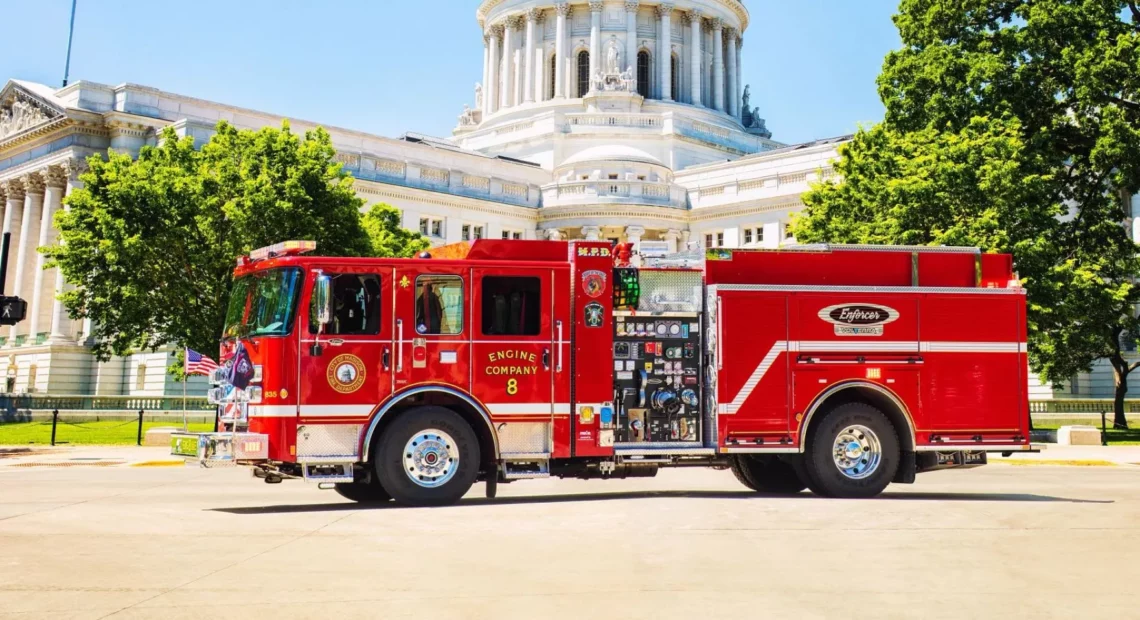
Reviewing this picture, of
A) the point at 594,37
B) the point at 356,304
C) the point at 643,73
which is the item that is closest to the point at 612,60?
the point at 594,37

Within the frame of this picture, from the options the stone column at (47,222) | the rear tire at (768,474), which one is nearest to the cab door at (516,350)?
the rear tire at (768,474)

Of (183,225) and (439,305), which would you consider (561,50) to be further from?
(439,305)

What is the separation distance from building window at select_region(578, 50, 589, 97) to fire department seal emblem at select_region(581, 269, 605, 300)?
89.4m

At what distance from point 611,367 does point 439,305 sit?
2.35 metres

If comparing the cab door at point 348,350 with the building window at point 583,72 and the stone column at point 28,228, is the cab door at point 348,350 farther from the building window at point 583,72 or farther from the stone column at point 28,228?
the building window at point 583,72

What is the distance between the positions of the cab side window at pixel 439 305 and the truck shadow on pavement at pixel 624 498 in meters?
2.17

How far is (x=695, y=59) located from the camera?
335 feet

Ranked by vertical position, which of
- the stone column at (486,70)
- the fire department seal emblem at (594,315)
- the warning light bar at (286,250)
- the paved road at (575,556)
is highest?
the stone column at (486,70)

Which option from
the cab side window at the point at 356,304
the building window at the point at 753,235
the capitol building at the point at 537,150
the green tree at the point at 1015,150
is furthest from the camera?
the building window at the point at 753,235

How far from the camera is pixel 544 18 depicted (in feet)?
342

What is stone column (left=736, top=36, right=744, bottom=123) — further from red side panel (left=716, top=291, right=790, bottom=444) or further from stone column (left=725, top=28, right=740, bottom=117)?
red side panel (left=716, top=291, right=790, bottom=444)

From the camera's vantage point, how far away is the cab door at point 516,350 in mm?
13984

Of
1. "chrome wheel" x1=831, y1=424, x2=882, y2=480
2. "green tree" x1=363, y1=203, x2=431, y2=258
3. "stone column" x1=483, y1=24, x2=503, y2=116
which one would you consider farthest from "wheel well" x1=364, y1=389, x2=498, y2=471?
"stone column" x1=483, y1=24, x2=503, y2=116

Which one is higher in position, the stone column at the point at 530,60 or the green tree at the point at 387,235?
the stone column at the point at 530,60
